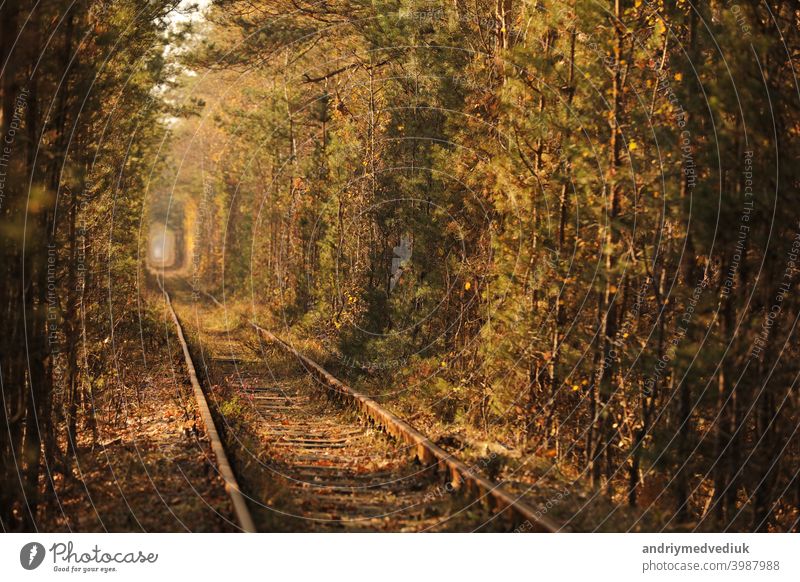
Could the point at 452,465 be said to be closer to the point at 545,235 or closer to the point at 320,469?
the point at 320,469

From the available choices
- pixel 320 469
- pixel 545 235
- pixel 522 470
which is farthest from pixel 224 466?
pixel 545 235

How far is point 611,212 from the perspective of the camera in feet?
32.5

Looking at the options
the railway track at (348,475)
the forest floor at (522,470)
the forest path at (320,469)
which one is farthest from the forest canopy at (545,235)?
the forest path at (320,469)

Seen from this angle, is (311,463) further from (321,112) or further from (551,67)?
(321,112)

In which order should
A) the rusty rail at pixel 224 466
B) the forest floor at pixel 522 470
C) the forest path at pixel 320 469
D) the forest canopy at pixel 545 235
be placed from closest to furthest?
1. the rusty rail at pixel 224 466
2. the forest canopy at pixel 545 235
3. the forest floor at pixel 522 470
4. the forest path at pixel 320 469

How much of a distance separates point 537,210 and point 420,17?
715cm

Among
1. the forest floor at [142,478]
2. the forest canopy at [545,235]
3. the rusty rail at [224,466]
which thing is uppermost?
the forest canopy at [545,235]

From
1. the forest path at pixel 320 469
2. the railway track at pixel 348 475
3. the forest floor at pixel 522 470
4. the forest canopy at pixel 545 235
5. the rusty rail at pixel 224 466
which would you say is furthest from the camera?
the forest path at pixel 320 469

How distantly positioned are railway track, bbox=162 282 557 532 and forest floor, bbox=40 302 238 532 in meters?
0.25

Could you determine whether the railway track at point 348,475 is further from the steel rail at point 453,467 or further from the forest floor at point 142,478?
the forest floor at point 142,478

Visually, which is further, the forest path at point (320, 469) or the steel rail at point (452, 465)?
the forest path at point (320, 469)

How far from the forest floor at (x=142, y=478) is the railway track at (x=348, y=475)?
0.82 ft

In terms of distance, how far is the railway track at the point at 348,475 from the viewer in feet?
28.0

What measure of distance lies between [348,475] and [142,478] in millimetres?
2161
